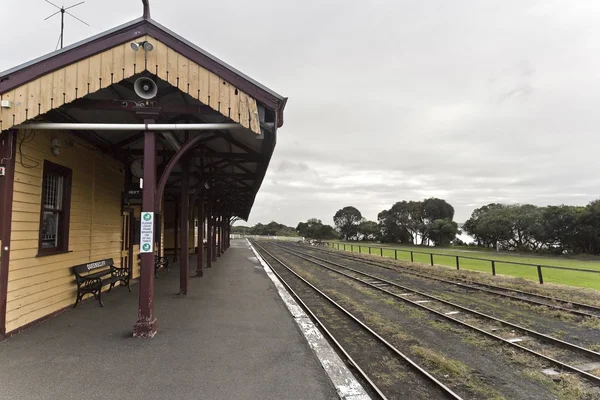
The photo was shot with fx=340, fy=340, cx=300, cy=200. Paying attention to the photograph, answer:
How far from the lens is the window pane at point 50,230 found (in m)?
5.92

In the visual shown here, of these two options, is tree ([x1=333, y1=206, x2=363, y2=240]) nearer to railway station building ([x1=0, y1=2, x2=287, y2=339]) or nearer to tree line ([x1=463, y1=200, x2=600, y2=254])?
tree line ([x1=463, y1=200, x2=600, y2=254])

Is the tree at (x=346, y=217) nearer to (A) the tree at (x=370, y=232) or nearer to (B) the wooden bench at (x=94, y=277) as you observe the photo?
(A) the tree at (x=370, y=232)

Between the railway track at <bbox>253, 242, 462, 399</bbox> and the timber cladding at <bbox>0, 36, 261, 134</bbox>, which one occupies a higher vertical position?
the timber cladding at <bbox>0, 36, 261, 134</bbox>

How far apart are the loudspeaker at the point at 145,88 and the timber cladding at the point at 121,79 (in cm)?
27

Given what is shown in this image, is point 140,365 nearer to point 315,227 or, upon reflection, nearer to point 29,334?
point 29,334

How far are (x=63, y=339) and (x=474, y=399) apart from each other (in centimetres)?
539

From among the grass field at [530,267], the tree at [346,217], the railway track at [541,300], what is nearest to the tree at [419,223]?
the tree at [346,217]

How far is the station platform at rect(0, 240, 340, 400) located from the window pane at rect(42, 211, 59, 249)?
1.27 meters

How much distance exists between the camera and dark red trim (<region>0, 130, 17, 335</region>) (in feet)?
15.1

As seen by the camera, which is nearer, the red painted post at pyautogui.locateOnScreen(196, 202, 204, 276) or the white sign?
the white sign

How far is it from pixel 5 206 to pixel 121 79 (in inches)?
92.8

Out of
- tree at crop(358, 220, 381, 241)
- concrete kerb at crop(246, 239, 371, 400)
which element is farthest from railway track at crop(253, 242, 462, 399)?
tree at crop(358, 220, 381, 241)

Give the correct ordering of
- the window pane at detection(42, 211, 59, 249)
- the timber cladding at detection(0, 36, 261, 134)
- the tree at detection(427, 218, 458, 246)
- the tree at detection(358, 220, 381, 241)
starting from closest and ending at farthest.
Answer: the timber cladding at detection(0, 36, 261, 134), the window pane at detection(42, 211, 59, 249), the tree at detection(427, 218, 458, 246), the tree at detection(358, 220, 381, 241)

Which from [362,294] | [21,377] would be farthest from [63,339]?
[362,294]
